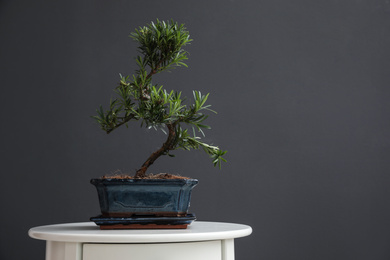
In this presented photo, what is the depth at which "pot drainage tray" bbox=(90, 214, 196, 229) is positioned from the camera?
3.96 feet

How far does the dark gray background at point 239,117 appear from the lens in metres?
2.52

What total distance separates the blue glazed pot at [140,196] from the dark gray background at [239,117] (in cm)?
129

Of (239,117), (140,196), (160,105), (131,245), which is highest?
(239,117)

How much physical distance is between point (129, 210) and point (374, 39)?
6.47ft

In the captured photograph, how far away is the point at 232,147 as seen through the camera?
8.39 ft

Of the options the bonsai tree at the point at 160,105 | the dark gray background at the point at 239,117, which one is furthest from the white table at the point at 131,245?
the dark gray background at the point at 239,117

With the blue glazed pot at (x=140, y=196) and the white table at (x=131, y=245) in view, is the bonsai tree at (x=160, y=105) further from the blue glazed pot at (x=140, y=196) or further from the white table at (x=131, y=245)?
the white table at (x=131, y=245)

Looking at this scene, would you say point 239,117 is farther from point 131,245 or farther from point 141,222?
point 131,245

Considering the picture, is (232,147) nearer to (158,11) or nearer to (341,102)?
Answer: (341,102)

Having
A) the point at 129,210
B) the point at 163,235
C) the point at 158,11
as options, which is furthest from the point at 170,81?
the point at 163,235

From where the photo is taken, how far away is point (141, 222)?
4.00ft

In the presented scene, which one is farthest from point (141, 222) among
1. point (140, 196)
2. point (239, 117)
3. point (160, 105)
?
point (239, 117)

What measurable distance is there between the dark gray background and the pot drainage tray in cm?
129

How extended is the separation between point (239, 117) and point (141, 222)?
4.76ft
